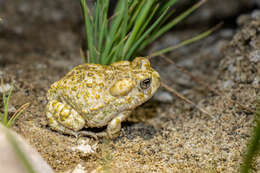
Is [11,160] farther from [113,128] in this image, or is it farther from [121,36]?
[121,36]

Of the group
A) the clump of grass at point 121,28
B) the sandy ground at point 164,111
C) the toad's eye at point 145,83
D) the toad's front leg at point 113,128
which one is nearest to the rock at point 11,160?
the sandy ground at point 164,111

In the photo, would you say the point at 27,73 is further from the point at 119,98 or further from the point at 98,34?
the point at 119,98

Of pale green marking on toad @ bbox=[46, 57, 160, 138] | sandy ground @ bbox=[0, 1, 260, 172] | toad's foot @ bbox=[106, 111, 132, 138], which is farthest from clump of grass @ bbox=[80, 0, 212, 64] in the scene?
sandy ground @ bbox=[0, 1, 260, 172]

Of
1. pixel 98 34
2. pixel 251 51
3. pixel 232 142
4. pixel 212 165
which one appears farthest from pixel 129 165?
pixel 251 51

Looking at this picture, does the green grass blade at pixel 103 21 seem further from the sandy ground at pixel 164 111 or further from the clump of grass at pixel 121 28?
the sandy ground at pixel 164 111

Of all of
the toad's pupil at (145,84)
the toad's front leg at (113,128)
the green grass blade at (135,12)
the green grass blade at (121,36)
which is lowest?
the toad's front leg at (113,128)

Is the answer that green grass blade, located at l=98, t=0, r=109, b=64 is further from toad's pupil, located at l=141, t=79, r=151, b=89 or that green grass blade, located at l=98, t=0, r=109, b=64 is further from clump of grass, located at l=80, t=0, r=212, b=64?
toad's pupil, located at l=141, t=79, r=151, b=89
